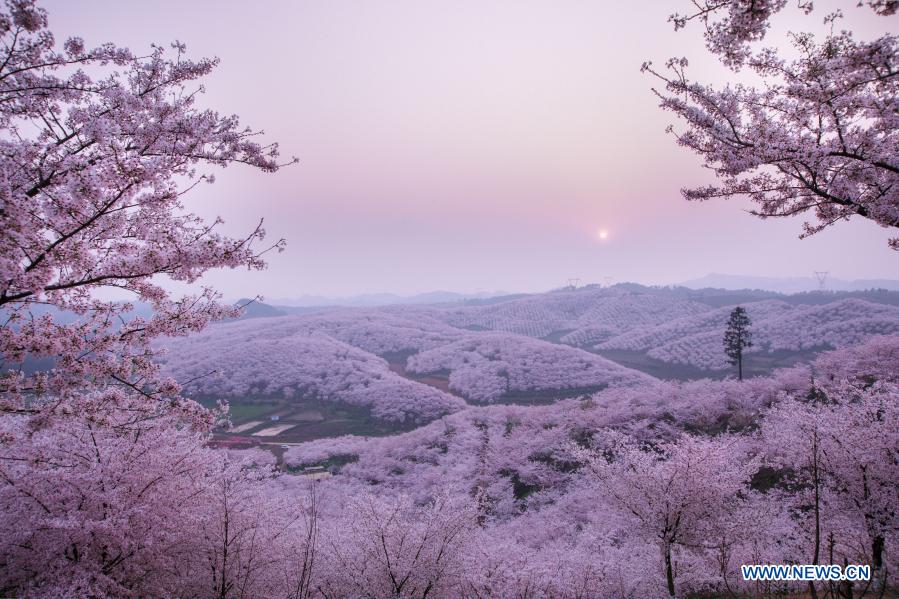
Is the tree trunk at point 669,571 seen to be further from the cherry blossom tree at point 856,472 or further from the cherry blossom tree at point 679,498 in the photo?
the cherry blossom tree at point 856,472

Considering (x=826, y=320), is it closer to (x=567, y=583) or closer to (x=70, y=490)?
(x=567, y=583)

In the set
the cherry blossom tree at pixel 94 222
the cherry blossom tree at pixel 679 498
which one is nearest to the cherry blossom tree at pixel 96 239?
the cherry blossom tree at pixel 94 222

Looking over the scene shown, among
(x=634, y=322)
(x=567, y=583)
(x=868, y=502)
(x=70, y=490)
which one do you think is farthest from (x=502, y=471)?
(x=634, y=322)

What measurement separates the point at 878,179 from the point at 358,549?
607 inches

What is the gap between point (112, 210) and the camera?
15.9 ft

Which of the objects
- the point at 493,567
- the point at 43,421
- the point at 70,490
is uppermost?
the point at 43,421

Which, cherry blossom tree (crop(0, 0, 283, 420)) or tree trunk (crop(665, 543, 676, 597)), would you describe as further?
tree trunk (crop(665, 543, 676, 597))

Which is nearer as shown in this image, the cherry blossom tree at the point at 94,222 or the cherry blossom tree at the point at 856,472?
the cherry blossom tree at the point at 94,222

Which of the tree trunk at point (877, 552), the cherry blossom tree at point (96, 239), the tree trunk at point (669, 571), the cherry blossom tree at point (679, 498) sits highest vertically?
the cherry blossom tree at point (96, 239)

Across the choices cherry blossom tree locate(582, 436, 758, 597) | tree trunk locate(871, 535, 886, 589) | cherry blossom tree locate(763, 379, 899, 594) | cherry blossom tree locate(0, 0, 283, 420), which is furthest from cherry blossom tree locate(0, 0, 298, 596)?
tree trunk locate(871, 535, 886, 589)

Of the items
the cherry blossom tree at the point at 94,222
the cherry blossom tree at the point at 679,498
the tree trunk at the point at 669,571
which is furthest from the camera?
the cherry blossom tree at the point at 679,498

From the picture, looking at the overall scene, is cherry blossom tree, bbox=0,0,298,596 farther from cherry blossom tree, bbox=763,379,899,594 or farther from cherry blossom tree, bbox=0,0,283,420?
cherry blossom tree, bbox=763,379,899,594

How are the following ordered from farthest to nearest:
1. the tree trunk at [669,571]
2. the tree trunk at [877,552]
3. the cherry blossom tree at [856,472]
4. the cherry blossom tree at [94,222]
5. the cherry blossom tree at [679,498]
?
1. the cherry blossom tree at [679,498]
2. the tree trunk at [669,571]
3. the cherry blossom tree at [856,472]
4. the tree trunk at [877,552]
5. the cherry blossom tree at [94,222]

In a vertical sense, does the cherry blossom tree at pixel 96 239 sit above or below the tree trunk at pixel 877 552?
above
